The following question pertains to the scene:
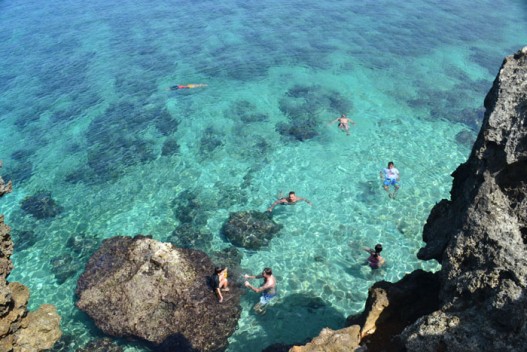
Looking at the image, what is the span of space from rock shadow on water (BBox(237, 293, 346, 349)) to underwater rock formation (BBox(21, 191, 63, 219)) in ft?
38.8

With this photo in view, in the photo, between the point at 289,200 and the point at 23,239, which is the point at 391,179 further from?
the point at 23,239

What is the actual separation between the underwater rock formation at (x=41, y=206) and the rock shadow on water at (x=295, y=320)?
1181cm

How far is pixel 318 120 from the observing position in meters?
25.1

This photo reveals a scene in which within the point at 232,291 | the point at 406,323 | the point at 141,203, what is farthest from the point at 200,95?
the point at 406,323

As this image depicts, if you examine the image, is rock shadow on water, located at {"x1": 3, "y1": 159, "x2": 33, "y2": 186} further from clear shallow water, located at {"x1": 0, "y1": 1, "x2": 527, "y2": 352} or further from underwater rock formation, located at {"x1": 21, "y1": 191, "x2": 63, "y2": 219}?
underwater rock formation, located at {"x1": 21, "y1": 191, "x2": 63, "y2": 219}

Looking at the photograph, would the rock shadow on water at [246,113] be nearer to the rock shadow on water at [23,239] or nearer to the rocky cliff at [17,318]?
the rock shadow on water at [23,239]

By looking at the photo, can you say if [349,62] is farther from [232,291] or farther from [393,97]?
[232,291]

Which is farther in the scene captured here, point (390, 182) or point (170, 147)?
point (170, 147)

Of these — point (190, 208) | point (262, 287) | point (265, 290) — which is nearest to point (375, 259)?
point (265, 290)

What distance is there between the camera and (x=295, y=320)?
13.7m

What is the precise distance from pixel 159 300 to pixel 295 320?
486 cm

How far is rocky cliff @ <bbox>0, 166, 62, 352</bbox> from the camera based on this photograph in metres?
10.5

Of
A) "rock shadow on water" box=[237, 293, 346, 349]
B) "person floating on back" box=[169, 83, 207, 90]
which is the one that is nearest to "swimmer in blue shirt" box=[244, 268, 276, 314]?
"rock shadow on water" box=[237, 293, 346, 349]

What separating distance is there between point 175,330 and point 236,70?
77.8 ft
